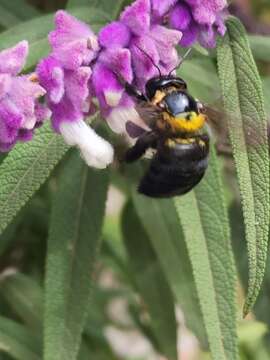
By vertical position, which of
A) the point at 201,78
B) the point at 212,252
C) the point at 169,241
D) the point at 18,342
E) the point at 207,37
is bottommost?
the point at 18,342

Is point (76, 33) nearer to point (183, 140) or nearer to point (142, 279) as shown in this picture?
point (183, 140)

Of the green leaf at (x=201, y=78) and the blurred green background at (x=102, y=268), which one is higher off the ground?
the green leaf at (x=201, y=78)

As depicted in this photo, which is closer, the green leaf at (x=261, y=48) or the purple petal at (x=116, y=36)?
the purple petal at (x=116, y=36)

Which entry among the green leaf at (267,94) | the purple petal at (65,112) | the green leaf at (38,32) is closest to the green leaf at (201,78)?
the green leaf at (267,94)

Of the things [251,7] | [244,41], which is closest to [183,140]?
[244,41]

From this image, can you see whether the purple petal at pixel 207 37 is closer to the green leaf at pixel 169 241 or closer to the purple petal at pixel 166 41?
the purple petal at pixel 166 41

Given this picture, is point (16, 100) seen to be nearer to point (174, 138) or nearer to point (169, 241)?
point (174, 138)

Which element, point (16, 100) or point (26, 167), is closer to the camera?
point (16, 100)

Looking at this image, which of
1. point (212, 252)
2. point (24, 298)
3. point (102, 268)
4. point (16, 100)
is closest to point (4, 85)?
point (16, 100)
